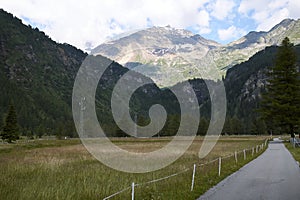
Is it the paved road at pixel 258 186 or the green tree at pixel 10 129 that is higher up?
the green tree at pixel 10 129

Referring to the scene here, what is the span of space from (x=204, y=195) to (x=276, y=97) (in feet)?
133

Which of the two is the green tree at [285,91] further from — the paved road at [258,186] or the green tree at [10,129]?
the green tree at [10,129]

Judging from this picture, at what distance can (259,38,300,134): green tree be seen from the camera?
47969 mm

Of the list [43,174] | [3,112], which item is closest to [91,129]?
[3,112]

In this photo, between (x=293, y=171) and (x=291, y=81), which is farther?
(x=291, y=81)

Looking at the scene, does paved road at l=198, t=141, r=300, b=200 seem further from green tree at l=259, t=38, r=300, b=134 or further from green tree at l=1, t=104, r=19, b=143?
green tree at l=1, t=104, r=19, b=143

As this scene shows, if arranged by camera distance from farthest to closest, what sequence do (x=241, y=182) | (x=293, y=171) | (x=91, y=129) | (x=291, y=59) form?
(x=91, y=129), (x=291, y=59), (x=293, y=171), (x=241, y=182)

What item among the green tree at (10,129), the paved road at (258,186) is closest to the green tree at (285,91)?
the paved road at (258,186)

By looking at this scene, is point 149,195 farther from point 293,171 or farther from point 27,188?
point 293,171

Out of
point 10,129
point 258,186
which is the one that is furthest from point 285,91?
point 10,129

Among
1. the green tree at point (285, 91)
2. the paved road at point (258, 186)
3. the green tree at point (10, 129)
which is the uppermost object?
the green tree at point (285, 91)

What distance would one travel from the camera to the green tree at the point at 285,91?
47969 millimetres

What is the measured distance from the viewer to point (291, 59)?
49125 mm

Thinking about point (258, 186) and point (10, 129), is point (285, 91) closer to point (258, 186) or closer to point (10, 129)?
point (258, 186)
